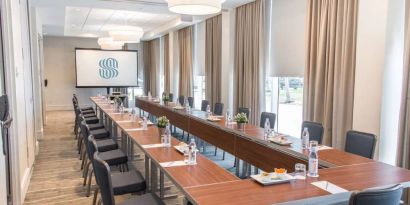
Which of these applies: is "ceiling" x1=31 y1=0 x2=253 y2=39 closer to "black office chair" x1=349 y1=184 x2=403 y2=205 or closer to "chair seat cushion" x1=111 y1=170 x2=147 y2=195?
"chair seat cushion" x1=111 y1=170 x2=147 y2=195

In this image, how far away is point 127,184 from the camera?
2.87 metres

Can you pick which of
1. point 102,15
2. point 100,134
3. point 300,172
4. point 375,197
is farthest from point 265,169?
point 102,15

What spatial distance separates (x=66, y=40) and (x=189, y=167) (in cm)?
1255

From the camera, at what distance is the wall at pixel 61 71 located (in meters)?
13.1

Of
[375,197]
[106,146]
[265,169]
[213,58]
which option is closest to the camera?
[375,197]

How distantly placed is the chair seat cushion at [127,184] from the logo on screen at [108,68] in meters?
10.8

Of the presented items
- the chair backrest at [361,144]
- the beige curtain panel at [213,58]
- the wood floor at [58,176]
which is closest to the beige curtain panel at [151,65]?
the beige curtain panel at [213,58]

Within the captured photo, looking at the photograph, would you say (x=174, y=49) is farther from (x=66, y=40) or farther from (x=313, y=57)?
(x=313, y=57)

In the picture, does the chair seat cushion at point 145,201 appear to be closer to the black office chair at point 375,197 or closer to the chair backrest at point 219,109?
the black office chair at point 375,197

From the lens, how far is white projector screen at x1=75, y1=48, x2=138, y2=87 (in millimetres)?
12812

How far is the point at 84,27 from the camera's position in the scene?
10.8 m

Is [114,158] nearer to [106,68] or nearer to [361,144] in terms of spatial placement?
[361,144]

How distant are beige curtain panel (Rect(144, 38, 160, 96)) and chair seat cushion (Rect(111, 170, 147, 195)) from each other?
1015 centimetres

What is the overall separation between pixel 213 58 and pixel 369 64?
4.63m
